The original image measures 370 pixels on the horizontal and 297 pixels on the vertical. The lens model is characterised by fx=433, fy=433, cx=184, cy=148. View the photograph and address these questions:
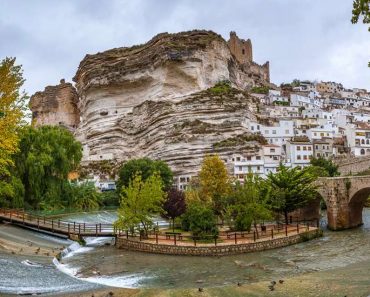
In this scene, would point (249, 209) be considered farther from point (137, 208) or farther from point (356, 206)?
point (356, 206)

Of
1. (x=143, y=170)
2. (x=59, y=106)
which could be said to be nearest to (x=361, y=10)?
(x=143, y=170)

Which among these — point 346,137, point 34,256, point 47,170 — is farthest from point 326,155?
point 34,256

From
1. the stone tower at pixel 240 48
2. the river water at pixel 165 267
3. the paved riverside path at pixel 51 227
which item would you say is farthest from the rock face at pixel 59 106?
the river water at pixel 165 267

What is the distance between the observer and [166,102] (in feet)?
266

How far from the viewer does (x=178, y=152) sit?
71.2 meters

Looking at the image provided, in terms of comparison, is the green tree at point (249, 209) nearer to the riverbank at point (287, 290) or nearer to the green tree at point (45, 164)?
the riverbank at point (287, 290)

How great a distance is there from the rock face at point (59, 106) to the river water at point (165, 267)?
10050 cm

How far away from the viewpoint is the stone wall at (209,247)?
82.3 feet

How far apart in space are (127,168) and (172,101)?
25.9 m

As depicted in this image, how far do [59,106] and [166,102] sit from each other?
55.5m

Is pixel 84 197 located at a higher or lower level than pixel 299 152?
lower

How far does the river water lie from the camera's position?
59.6ft

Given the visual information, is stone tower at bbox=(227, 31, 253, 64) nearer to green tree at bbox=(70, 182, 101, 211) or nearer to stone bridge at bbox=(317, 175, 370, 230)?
green tree at bbox=(70, 182, 101, 211)

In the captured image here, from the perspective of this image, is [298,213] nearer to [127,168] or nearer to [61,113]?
[127,168]
